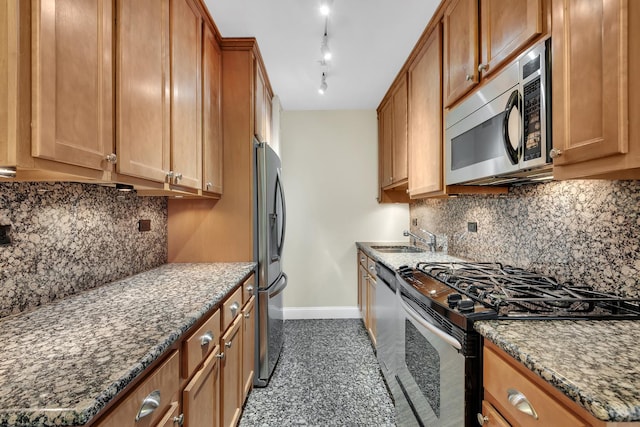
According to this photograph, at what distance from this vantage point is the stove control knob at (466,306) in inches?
41.9

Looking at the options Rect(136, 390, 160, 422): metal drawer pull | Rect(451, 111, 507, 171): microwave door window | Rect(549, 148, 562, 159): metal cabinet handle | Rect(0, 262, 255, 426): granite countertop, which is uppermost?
Rect(451, 111, 507, 171): microwave door window

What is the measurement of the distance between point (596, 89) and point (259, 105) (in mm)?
2160

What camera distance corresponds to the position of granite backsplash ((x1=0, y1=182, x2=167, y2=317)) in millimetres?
1107

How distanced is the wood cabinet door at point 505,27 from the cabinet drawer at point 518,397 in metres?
1.18

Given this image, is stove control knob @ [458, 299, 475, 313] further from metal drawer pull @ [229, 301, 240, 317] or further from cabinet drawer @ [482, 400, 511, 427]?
metal drawer pull @ [229, 301, 240, 317]

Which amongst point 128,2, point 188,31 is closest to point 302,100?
point 188,31

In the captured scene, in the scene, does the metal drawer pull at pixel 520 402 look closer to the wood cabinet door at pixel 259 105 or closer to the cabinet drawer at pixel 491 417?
the cabinet drawer at pixel 491 417

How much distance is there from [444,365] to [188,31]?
2.11m

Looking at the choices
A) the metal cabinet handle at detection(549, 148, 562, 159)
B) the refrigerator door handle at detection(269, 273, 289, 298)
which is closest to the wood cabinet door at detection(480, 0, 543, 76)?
the metal cabinet handle at detection(549, 148, 562, 159)

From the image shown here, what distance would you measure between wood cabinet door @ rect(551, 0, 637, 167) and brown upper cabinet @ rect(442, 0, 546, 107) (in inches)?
7.1

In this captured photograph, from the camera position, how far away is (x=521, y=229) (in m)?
1.72

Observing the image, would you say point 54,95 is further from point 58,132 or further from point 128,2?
point 128,2

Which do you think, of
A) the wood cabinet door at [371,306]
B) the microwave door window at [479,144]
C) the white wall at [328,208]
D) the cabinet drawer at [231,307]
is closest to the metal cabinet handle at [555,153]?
the microwave door window at [479,144]

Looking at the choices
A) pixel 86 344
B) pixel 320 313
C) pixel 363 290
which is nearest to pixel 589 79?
pixel 86 344
